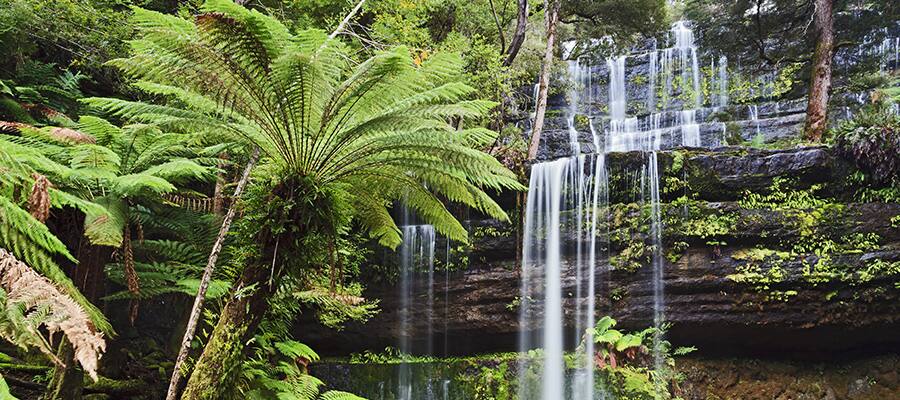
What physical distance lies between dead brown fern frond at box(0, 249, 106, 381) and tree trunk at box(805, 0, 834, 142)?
34.0 feet

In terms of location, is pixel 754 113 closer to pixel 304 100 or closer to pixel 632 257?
pixel 632 257

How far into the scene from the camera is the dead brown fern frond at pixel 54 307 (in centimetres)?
133

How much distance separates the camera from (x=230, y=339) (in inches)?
119

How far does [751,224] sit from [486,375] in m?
4.29

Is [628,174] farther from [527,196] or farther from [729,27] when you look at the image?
[729,27]

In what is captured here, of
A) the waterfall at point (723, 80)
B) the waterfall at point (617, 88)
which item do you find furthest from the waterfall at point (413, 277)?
the waterfall at point (723, 80)

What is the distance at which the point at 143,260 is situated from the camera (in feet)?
17.0

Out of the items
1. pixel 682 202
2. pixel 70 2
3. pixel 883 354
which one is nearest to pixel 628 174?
pixel 682 202

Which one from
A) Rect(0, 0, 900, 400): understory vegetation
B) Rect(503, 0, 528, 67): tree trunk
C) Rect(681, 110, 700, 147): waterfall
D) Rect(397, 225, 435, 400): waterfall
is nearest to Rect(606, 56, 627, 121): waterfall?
Rect(0, 0, 900, 400): understory vegetation

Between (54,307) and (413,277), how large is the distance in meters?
7.42

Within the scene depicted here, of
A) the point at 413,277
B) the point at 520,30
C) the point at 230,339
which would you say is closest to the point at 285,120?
the point at 230,339

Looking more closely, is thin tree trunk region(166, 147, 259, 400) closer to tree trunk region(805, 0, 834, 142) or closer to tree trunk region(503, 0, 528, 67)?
tree trunk region(503, 0, 528, 67)

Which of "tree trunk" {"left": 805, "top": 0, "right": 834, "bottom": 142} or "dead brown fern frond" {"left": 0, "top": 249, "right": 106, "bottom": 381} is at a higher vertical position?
"tree trunk" {"left": 805, "top": 0, "right": 834, "bottom": 142}

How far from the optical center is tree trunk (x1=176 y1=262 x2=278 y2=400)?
3.00m
